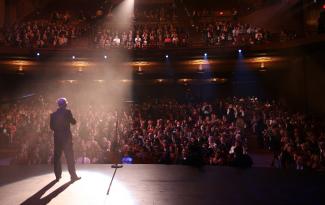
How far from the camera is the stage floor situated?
13.8 ft

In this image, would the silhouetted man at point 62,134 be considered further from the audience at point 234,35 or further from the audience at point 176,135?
the audience at point 234,35

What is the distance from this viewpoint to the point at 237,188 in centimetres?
482

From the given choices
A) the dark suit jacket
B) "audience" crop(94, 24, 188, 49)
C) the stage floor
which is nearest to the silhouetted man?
the dark suit jacket

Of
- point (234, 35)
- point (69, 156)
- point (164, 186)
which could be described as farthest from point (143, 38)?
point (164, 186)

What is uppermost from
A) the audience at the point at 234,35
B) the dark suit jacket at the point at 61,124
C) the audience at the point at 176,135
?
the audience at the point at 234,35

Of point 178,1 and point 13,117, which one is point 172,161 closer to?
point 13,117

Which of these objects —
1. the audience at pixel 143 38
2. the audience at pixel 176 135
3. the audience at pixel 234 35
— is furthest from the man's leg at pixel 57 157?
the audience at pixel 234 35

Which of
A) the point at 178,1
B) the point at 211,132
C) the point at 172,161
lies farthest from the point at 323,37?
the point at 178,1

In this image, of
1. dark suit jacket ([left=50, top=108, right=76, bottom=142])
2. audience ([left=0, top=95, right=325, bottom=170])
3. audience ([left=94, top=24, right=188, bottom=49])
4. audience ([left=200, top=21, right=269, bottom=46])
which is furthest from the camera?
audience ([left=94, top=24, right=188, bottom=49])

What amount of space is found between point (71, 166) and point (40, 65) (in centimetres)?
1324

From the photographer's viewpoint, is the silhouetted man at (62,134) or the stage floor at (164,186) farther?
the silhouetted man at (62,134)

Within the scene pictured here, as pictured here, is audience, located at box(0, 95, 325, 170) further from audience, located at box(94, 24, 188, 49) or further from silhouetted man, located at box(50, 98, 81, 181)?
audience, located at box(94, 24, 188, 49)

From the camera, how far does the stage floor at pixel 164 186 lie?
4.21 meters

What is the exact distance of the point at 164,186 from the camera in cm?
489
